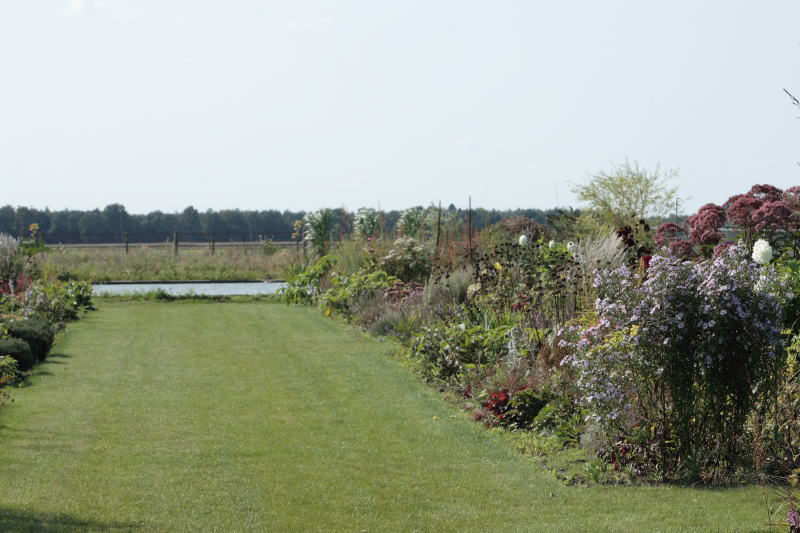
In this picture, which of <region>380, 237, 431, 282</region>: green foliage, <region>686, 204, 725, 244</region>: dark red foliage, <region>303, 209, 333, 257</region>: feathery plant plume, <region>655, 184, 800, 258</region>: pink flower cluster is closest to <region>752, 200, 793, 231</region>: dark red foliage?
<region>655, 184, 800, 258</region>: pink flower cluster

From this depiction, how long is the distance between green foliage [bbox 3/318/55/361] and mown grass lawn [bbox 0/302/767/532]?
0.33 meters

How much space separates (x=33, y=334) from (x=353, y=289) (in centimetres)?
552

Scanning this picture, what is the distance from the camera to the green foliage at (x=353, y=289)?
1414cm

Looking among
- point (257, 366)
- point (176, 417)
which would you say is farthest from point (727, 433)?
point (257, 366)

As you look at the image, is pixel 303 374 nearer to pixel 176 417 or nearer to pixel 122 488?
pixel 176 417

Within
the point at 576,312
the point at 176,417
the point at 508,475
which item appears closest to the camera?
the point at 508,475

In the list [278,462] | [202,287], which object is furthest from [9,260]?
[278,462]

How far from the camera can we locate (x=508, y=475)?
220 inches

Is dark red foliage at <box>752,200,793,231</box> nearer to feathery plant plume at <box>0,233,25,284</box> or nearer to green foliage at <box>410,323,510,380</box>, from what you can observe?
green foliage at <box>410,323,510,380</box>

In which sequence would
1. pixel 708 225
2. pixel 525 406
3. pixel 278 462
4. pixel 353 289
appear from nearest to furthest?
pixel 278 462, pixel 525 406, pixel 708 225, pixel 353 289

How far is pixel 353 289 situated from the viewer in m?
14.5

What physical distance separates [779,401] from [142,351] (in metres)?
7.83

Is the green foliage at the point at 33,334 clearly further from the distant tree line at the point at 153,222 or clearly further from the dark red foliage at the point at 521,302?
the distant tree line at the point at 153,222

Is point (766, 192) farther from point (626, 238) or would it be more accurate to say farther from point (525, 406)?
point (525, 406)
